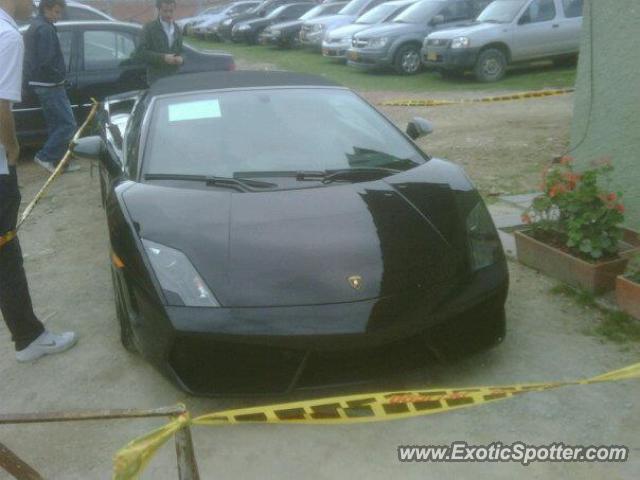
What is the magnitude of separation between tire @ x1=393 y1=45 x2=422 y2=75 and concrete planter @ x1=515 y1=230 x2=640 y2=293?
11406 mm

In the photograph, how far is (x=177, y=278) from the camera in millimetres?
3291

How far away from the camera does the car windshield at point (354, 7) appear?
20688 mm

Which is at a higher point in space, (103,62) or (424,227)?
(103,62)

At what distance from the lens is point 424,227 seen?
3.62 m

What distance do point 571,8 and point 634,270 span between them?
37.8ft

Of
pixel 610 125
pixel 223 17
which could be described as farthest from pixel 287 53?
pixel 610 125

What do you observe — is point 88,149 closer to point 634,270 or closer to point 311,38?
point 634,270

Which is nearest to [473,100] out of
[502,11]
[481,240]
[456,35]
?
[456,35]

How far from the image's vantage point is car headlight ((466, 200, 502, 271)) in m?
3.57

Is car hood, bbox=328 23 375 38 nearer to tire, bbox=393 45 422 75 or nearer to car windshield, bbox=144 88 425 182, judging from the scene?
tire, bbox=393 45 422 75

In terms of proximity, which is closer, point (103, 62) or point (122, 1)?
point (103, 62)

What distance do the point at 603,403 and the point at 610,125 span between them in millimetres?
2778

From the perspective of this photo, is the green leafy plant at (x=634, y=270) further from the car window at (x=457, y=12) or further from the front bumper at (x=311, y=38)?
the front bumper at (x=311, y=38)

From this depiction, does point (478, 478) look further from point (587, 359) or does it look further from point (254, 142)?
point (254, 142)
